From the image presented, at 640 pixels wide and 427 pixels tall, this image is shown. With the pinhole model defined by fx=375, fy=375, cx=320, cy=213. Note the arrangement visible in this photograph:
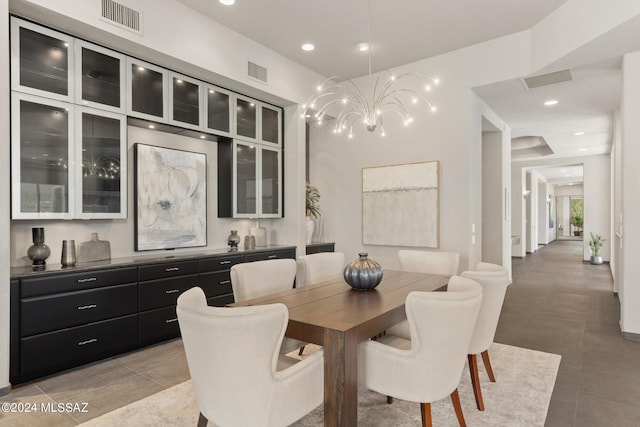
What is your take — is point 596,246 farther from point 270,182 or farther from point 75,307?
point 75,307

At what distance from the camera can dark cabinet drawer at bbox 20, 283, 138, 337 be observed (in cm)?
288

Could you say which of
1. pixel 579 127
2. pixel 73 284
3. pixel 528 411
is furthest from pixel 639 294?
pixel 73 284

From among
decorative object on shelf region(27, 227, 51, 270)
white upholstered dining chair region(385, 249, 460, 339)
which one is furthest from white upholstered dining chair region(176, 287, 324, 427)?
white upholstered dining chair region(385, 249, 460, 339)

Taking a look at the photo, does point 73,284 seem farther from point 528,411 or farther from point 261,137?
point 528,411

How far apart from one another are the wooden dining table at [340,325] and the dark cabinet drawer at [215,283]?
1765mm

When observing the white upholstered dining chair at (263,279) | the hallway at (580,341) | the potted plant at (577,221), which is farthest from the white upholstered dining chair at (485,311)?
the potted plant at (577,221)

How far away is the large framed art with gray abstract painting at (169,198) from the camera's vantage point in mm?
4082

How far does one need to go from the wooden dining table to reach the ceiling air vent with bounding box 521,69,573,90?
3.58m

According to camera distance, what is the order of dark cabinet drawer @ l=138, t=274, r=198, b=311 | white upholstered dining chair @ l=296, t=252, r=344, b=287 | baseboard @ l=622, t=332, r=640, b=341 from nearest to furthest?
white upholstered dining chair @ l=296, t=252, r=344, b=287 → dark cabinet drawer @ l=138, t=274, r=198, b=311 → baseboard @ l=622, t=332, r=640, b=341

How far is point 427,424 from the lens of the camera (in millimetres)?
2008

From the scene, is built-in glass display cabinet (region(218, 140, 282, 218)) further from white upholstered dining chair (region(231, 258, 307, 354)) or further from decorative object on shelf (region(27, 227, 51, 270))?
decorative object on shelf (region(27, 227, 51, 270))

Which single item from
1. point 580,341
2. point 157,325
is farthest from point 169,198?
point 580,341

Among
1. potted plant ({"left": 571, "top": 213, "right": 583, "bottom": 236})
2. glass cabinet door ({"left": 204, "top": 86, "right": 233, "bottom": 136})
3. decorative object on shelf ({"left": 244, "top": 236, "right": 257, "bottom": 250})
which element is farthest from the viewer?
potted plant ({"left": 571, "top": 213, "right": 583, "bottom": 236})

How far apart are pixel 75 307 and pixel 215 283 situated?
4.66 ft
